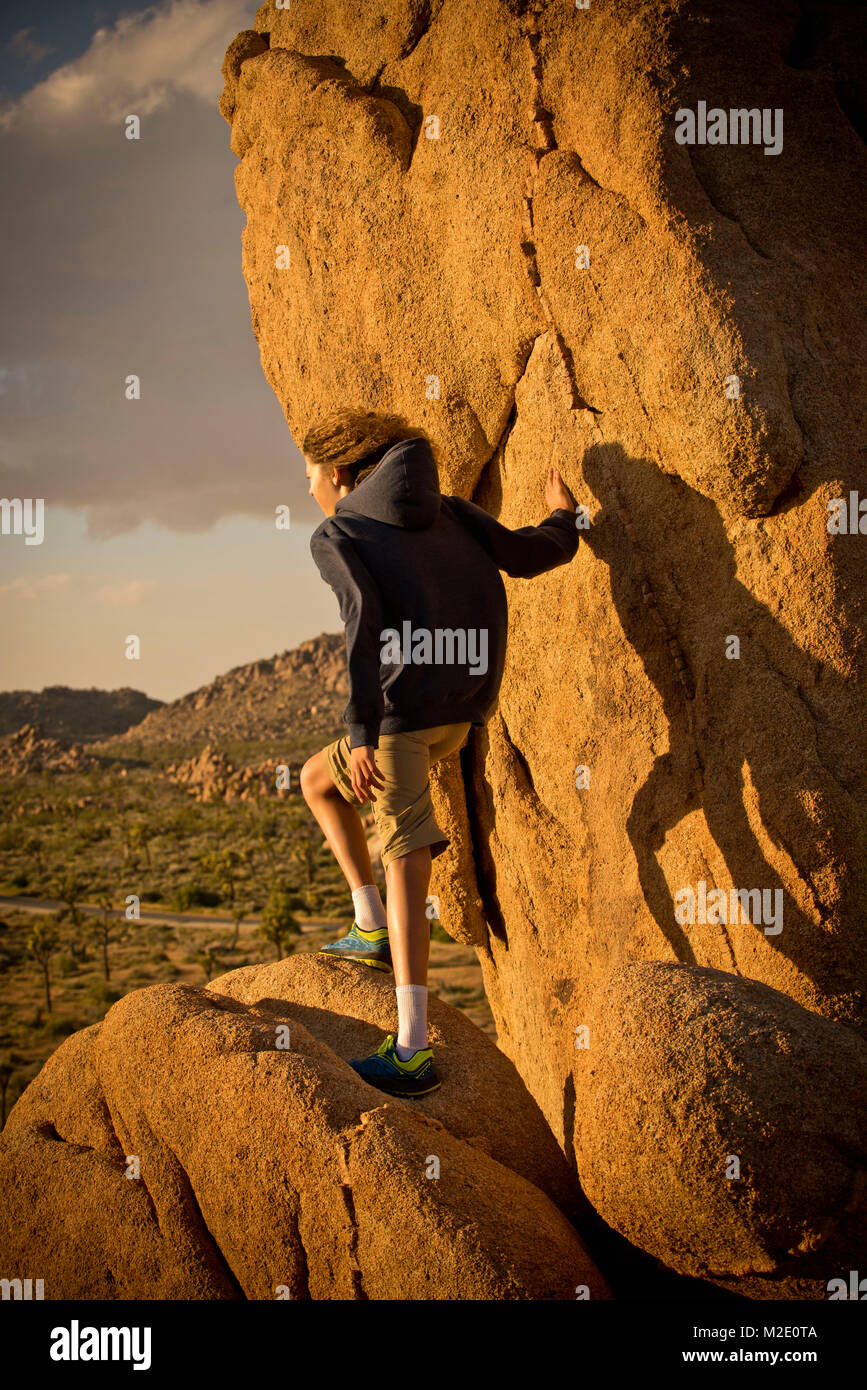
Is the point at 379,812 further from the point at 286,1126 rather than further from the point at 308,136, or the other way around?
the point at 308,136

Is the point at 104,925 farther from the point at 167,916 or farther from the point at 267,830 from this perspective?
the point at 267,830

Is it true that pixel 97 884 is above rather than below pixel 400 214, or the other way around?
below

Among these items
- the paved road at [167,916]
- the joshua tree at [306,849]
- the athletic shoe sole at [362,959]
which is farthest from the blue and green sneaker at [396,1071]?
the joshua tree at [306,849]

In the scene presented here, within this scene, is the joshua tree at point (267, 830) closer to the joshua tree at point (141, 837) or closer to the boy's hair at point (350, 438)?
the joshua tree at point (141, 837)

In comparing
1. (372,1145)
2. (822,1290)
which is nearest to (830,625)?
(822,1290)

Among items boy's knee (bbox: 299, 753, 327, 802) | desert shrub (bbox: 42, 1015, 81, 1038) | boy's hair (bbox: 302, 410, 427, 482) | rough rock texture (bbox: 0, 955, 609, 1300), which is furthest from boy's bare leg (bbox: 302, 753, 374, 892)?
desert shrub (bbox: 42, 1015, 81, 1038)

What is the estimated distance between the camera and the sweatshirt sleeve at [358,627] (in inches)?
142

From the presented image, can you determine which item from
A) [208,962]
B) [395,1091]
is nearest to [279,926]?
[208,962]

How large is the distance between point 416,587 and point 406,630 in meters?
0.18

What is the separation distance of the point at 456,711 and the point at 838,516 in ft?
5.29

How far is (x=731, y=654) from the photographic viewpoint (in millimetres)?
3754

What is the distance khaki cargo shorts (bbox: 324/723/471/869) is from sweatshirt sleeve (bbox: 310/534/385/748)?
0.65 feet

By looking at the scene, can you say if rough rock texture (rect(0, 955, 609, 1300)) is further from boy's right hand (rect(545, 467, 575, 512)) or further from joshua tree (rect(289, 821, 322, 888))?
joshua tree (rect(289, 821, 322, 888))

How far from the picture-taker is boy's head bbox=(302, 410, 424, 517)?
165 inches
